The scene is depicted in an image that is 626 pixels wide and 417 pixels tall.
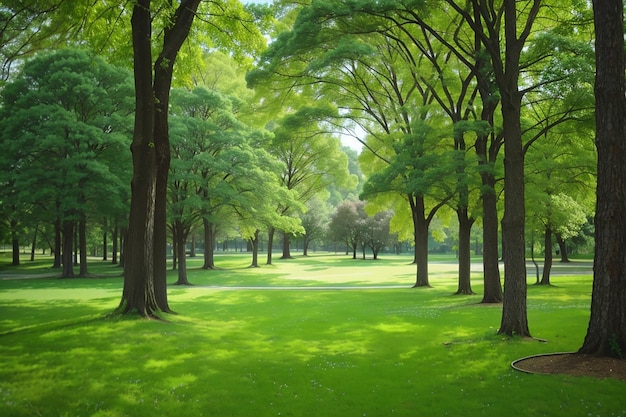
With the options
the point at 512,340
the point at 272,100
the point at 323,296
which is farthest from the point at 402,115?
the point at 512,340

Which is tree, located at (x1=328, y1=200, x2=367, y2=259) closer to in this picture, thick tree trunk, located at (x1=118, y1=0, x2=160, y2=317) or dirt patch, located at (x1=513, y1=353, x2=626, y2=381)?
thick tree trunk, located at (x1=118, y1=0, x2=160, y2=317)

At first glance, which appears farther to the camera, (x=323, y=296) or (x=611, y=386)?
(x=323, y=296)

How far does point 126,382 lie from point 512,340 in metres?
7.82

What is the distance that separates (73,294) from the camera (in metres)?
22.1

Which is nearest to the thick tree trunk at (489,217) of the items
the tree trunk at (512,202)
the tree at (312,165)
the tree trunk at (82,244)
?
the tree trunk at (512,202)

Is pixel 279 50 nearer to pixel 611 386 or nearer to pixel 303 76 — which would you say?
pixel 303 76

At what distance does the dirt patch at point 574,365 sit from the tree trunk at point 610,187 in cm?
27

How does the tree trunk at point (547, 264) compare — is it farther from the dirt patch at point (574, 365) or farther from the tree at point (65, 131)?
the tree at point (65, 131)

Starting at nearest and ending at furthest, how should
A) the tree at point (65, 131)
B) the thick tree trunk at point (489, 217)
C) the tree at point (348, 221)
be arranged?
the thick tree trunk at point (489, 217) → the tree at point (65, 131) → the tree at point (348, 221)

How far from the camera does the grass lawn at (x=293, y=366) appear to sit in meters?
6.33

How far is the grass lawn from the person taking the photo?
633cm

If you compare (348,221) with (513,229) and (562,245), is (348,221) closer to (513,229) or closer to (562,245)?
(562,245)

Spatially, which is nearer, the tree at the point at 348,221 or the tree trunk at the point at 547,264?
the tree trunk at the point at 547,264

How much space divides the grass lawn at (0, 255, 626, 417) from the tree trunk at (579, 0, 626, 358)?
1.29 m
